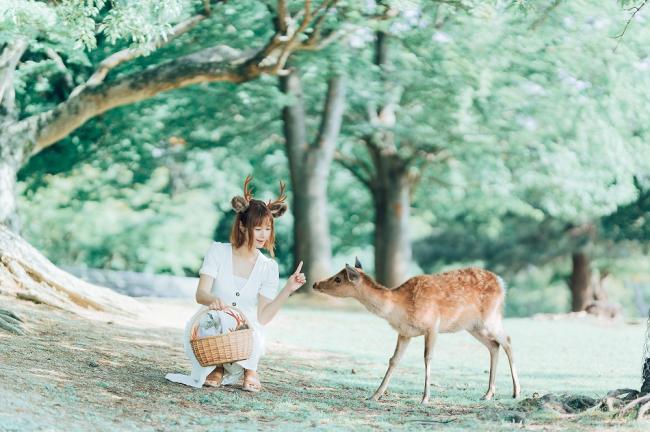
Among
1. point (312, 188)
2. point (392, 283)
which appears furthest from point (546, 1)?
point (392, 283)

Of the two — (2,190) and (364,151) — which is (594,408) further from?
(364,151)

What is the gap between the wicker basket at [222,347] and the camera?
726 cm

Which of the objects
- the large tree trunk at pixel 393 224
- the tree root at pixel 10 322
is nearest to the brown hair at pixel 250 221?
the tree root at pixel 10 322

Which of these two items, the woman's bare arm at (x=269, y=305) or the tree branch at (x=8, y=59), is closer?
the woman's bare arm at (x=269, y=305)

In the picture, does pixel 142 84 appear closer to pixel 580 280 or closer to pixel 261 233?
pixel 261 233

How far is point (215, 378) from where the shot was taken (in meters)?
7.74

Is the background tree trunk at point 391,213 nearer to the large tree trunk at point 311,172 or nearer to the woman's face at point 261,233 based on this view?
the large tree trunk at point 311,172

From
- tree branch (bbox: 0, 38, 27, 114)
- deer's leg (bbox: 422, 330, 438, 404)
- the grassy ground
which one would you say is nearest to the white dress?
the grassy ground

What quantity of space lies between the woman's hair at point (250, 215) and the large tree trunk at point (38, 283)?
14.7ft

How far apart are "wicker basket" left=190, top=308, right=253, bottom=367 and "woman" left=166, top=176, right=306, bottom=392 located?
0.16 metres

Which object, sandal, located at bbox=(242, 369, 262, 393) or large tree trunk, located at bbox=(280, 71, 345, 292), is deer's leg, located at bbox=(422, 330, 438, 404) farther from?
large tree trunk, located at bbox=(280, 71, 345, 292)

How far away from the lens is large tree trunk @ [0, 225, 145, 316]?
11.5 m

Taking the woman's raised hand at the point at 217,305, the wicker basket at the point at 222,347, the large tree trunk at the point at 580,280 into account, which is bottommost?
the wicker basket at the point at 222,347

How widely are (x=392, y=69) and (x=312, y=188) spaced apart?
9.35 ft
